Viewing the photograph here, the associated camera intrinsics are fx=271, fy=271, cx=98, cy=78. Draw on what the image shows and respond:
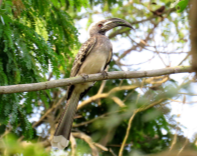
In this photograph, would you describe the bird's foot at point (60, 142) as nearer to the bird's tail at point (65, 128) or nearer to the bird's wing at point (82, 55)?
the bird's tail at point (65, 128)

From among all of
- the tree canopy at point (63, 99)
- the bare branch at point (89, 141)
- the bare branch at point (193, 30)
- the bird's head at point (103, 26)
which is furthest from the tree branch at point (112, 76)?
the bare branch at point (193, 30)

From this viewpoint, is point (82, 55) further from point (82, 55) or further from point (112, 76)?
point (112, 76)

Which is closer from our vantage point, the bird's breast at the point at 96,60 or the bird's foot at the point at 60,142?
the bird's foot at the point at 60,142

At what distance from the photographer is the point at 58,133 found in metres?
4.46

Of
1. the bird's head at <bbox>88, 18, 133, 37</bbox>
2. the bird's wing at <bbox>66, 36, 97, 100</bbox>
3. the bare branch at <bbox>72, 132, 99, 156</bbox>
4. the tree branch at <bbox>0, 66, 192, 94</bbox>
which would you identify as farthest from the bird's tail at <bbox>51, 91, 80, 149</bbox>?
the bird's head at <bbox>88, 18, 133, 37</bbox>

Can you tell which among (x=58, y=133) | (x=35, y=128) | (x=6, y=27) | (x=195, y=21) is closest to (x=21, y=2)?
(x=6, y=27)

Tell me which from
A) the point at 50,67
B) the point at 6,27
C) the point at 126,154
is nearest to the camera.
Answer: the point at 6,27

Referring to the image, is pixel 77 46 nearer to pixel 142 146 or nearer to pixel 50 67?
pixel 50 67

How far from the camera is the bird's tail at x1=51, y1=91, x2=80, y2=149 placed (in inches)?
172

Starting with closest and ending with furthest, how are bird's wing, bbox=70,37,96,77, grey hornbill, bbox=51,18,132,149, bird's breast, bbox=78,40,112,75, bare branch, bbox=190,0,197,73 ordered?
bare branch, bbox=190,0,197,73
grey hornbill, bbox=51,18,132,149
bird's breast, bbox=78,40,112,75
bird's wing, bbox=70,37,96,77

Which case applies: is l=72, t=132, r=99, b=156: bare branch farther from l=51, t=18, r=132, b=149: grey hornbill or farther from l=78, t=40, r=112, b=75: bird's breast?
l=78, t=40, r=112, b=75: bird's breast

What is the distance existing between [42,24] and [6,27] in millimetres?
726

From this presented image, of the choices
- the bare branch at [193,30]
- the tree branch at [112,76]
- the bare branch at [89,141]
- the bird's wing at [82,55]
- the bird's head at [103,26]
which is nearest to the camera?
the bare branch at [193,30]

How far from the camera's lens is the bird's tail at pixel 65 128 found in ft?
14.3
